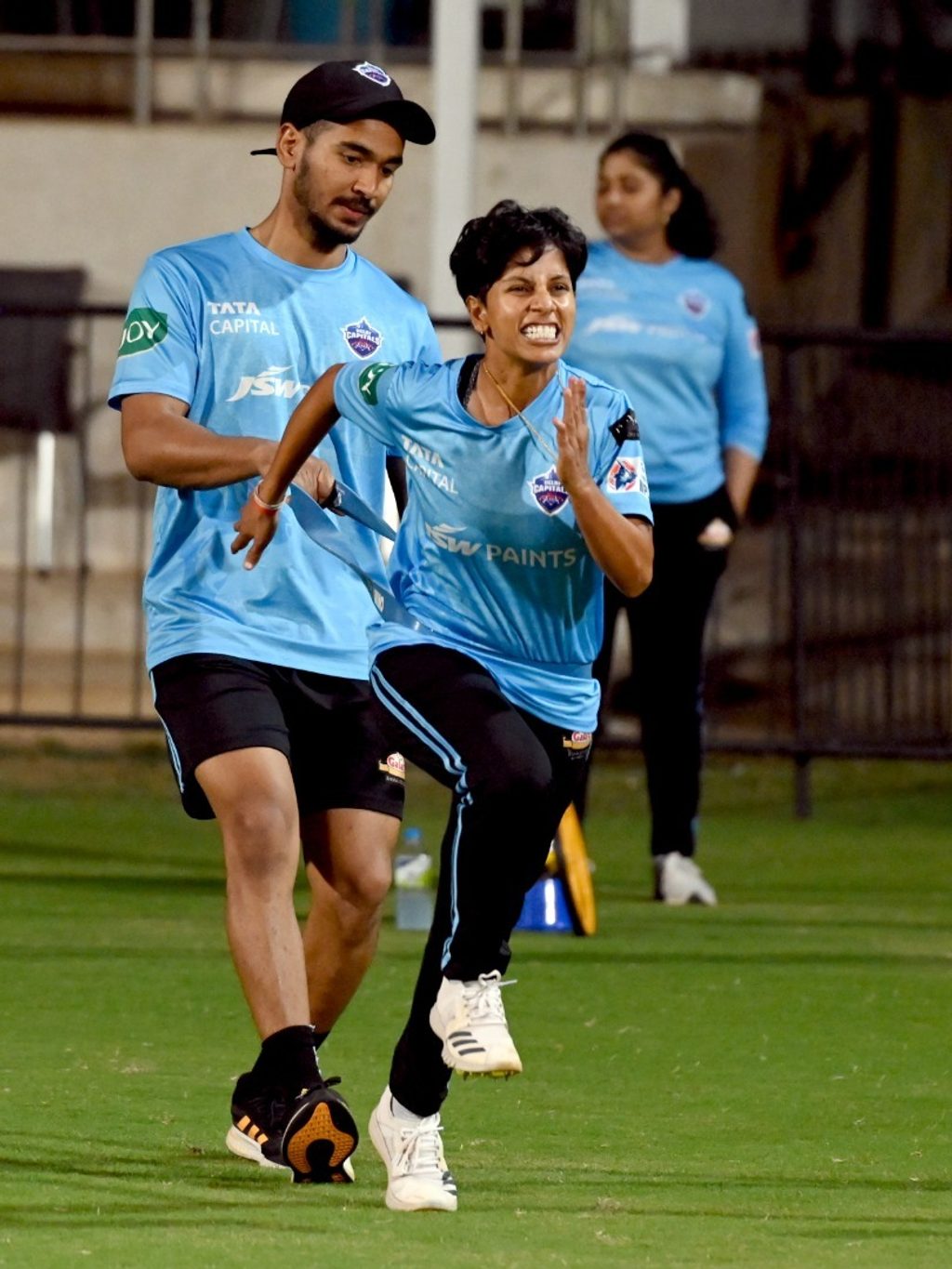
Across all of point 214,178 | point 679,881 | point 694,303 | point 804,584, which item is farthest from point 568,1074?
point 214,178

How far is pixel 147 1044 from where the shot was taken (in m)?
6.25

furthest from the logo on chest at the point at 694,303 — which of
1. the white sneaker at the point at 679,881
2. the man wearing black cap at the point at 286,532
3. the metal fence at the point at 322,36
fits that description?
the metal fence at the point at 322,36

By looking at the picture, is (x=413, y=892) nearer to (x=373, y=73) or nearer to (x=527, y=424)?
(x=373, y=73)

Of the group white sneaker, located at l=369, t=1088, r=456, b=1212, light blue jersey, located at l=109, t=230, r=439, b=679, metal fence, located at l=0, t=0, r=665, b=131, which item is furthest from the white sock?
metal fence, located at l=0, t=0, r=665, b=131

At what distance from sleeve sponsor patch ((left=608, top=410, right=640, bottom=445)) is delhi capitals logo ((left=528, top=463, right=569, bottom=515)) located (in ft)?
0.40

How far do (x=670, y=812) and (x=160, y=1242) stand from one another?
14.7 ft

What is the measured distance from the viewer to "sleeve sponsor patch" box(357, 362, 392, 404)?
15.7ft

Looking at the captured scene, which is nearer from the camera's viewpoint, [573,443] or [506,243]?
[573,443]

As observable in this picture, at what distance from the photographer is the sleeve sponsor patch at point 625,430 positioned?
461 cm

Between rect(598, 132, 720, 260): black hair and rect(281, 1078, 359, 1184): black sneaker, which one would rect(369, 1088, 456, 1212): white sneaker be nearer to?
rect(281, 1078, 359, 1184): black sneaker

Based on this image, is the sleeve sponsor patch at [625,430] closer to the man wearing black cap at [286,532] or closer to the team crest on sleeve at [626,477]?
the team crest on sleeve at [626,477]

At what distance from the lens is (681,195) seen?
841cm

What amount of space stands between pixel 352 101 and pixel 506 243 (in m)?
0.77

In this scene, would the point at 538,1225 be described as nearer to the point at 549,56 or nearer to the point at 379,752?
the point at 379,752
